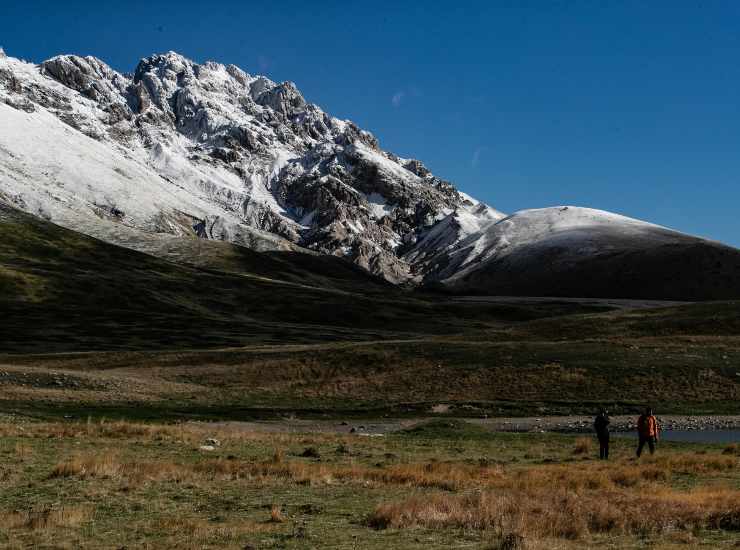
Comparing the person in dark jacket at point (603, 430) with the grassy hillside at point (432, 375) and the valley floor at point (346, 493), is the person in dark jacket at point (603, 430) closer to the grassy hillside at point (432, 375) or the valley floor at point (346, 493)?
the valley floor at point (346, 493)

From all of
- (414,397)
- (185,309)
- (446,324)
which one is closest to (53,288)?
(185,309)

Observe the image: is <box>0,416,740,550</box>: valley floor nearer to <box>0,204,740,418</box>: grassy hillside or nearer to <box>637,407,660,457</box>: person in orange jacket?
<box>637,407,660,457</box>: person in orange jacket

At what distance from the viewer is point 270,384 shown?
72.5 meters

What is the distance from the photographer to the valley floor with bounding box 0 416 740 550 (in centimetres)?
1808

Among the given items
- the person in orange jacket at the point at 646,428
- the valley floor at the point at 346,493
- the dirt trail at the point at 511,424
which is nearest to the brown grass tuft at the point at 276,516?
the valley floor at the point at 346,493

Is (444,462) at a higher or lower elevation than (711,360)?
lower

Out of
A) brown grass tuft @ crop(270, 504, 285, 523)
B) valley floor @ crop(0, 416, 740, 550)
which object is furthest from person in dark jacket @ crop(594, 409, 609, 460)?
brown grass tuft @ crop(270, 504, 285, 523)

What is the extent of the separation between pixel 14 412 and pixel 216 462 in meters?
26.7

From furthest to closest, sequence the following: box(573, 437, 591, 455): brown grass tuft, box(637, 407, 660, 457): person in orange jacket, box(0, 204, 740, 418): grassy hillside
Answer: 1. box(0, 204, 740, 418): grassy hillside
2. box(573, 437, 591, 455): brown grass tuft
3. box(637, 407, 660, 457): person in orange jacket

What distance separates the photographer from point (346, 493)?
2527 centimetres

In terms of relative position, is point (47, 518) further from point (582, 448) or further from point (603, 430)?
point (582, 448)

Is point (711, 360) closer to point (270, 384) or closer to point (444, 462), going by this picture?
point (270, 384)

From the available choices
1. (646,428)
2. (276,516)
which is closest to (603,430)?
(646,428)

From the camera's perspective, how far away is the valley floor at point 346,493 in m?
18.1
